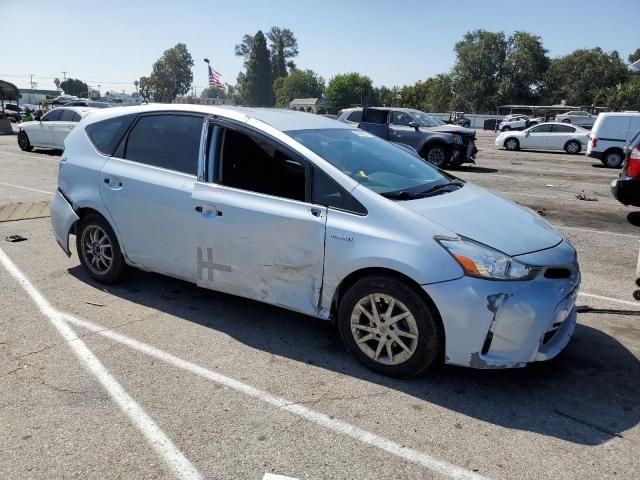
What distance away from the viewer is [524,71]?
4161 inches

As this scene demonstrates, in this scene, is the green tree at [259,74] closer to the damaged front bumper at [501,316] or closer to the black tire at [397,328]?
the black tire at [397,328]

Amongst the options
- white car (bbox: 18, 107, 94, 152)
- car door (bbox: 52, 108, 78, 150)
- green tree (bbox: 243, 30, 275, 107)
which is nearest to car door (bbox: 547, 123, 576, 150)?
white car (bbox: 18, 107, 94, 152)

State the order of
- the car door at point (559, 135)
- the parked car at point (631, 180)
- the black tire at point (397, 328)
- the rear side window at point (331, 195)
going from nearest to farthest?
the black tire at point (397, 328)
the rear side window at point (331, 195)
the parked car at point (631, 180)
the car door at point (559, 135)

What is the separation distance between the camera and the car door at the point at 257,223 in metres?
3.60

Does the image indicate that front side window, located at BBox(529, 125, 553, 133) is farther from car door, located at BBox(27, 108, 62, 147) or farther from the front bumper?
car door, located at BBox(27, 108, 62, 147)

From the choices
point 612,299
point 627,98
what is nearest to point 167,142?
point 612,299

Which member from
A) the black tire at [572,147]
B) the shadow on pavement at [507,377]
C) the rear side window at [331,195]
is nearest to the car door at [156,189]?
the shadow on pavement at [507,377]

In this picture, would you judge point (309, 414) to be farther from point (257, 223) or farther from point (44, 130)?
point (44, 130)

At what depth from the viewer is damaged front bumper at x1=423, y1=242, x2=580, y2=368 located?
9.89 ft

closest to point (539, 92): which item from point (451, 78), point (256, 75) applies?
point (451, 78)

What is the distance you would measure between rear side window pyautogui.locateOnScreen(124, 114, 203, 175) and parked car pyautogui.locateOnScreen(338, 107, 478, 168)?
1205 cm

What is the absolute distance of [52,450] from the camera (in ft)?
8.71

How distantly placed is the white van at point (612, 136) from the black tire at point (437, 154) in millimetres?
6054

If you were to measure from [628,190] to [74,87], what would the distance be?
620ft
